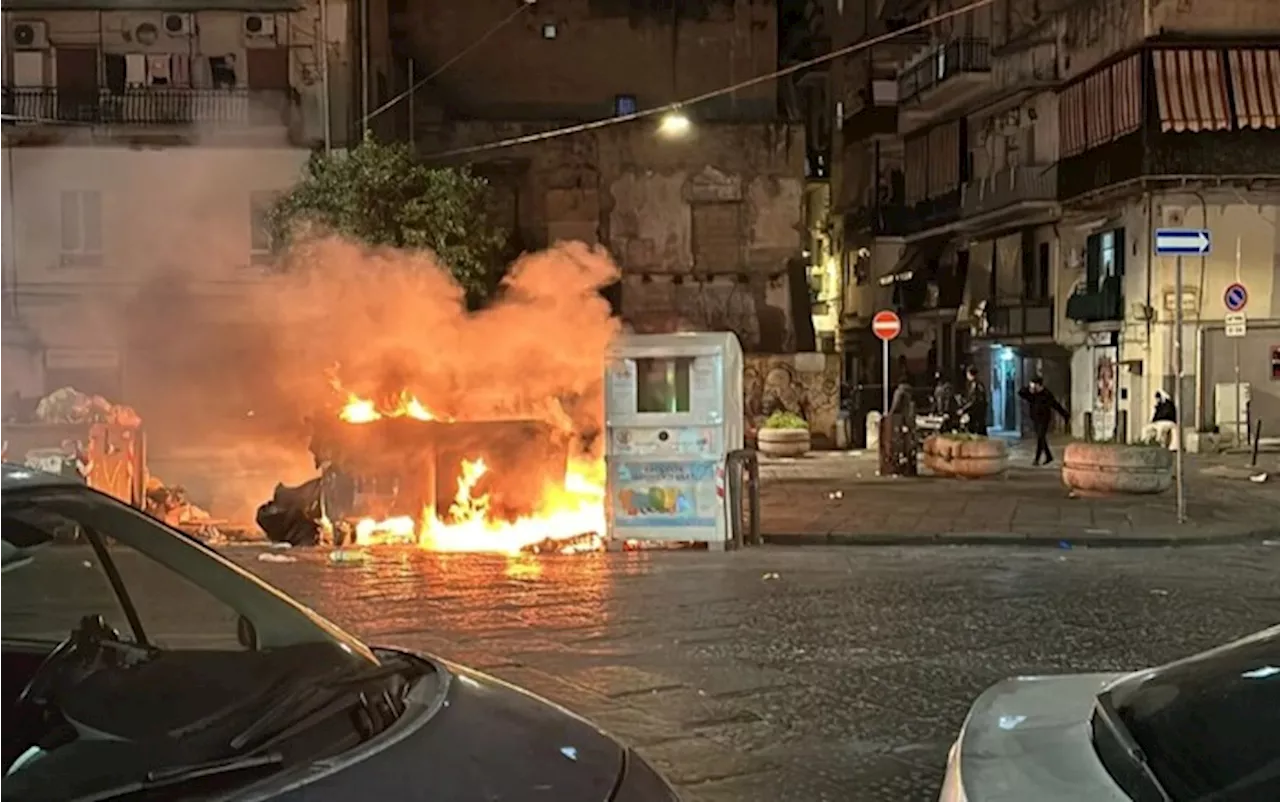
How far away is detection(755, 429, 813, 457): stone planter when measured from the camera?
27.1 m

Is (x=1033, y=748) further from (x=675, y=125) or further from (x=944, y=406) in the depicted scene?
(x=944, y=406)

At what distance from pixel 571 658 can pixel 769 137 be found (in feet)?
84.1

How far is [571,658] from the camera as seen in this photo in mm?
8328

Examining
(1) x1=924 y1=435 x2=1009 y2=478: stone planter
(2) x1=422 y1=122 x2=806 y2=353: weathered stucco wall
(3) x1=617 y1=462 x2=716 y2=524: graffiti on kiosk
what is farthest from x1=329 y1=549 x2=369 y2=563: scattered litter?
(2) x1=422 y1=122 x2=806 y2=353: weathered stucco wall

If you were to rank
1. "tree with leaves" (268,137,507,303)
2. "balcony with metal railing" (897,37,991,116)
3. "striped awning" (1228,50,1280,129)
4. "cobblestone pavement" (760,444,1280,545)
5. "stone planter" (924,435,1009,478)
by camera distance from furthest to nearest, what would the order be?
1. "balcony with metal railing" (897,37,991,116)
2. "striped awning" (1228,50,1280,129)
3. "tree with leaves" (268,137,507,303)
4. "stone planter" (924,435,1009,478)
5. "cobblestone pavement" (760,444,1280,545)

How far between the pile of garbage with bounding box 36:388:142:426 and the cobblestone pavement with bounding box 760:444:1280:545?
25.9 ft

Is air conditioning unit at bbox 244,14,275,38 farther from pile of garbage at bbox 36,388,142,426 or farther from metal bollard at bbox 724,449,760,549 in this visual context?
metal bollard at bbox 724,449,760,549

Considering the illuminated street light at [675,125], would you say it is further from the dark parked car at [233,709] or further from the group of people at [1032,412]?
the dark parked car at [233,709]

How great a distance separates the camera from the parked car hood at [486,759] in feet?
7.98

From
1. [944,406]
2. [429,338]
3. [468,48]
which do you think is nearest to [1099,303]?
[944,406]

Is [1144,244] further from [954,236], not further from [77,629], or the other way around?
[77,629]

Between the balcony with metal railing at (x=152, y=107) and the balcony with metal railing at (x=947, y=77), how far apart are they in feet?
62.0

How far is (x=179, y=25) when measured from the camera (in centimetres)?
3050

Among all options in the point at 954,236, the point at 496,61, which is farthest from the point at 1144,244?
the point at 496,61
